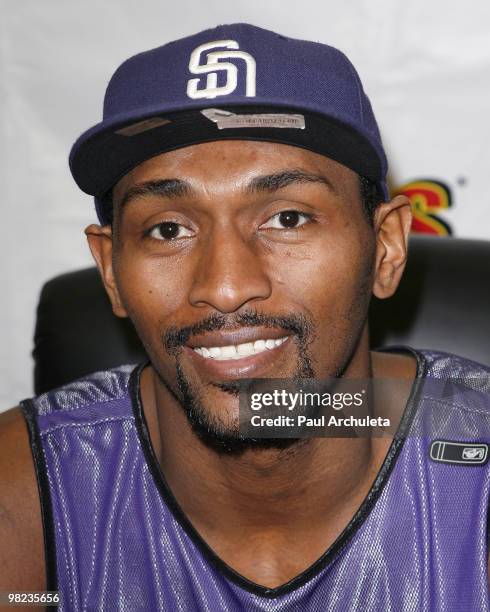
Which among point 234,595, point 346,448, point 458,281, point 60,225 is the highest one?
point 60,225

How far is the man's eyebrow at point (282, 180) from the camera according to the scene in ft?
4.12

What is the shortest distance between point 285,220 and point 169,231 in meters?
0.18

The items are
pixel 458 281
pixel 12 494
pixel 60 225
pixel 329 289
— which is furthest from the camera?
pixel 60 225

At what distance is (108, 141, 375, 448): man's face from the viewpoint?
124cm

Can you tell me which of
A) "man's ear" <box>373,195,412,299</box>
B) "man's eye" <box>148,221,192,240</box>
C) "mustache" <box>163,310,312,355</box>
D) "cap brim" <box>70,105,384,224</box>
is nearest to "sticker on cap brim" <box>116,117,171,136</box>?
"cap brim" <box>70,105,384,224</box>

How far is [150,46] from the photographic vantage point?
7.39ft

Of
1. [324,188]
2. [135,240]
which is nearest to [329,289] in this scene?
[324,188]

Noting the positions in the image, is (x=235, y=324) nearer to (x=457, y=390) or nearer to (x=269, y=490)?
(x=269, y=490)

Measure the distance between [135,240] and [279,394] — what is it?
32cm

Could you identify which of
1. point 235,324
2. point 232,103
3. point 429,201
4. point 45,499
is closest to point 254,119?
point 232,103

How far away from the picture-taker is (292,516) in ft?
4.82

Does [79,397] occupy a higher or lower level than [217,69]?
lower

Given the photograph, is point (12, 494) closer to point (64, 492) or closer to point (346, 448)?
point (64, 492)

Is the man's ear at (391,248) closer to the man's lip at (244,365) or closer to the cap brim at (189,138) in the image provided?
the cap brim at (189,138)
